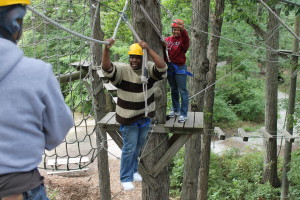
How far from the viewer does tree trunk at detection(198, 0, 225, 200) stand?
6.63m

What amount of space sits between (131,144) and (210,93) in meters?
4.51

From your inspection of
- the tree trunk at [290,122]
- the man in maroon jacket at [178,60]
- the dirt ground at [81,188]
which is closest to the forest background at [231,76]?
the tree trunk at [290,122]

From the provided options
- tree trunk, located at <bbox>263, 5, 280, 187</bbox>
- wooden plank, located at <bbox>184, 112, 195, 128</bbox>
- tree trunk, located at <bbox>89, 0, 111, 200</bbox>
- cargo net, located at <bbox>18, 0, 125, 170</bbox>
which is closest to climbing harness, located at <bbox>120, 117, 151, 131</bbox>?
wooden plank, located at <bbox>184, 112, 195, 128</bbox>

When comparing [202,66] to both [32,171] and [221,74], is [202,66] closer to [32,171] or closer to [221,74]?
[32,171]

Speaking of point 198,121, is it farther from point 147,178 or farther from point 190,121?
point 147,178

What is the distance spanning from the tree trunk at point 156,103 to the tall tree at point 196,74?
2199mm

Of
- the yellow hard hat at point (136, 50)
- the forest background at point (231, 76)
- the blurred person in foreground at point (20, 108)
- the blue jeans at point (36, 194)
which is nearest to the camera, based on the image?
the blurred person in foreground at point (20, 108)

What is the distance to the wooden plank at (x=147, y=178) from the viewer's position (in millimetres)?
3606

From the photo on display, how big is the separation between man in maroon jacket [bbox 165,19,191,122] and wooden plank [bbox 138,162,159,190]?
0.71 meters

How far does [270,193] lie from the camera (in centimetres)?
884

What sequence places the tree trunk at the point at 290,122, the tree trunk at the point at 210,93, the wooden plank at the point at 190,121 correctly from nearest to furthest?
the wooden plank at the point at 190,121, the tree trunk at the point at 210,93, the tree trunk at the point at 290,122

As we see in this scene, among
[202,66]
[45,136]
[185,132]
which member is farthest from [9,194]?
[202,66]

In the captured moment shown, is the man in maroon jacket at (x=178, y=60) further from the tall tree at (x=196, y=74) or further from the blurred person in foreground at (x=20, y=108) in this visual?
the blurred person in foreground at (x=20, y=108)

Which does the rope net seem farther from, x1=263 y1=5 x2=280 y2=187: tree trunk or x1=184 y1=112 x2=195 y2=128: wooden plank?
x1=184 y1=112 x2=195 y2=128: wooden plank
